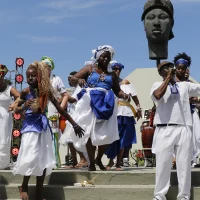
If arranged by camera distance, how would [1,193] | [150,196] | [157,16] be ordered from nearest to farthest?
[150,196] → [1,193] → [157,16]

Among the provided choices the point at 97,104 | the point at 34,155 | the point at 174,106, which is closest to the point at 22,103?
the point at 34,155

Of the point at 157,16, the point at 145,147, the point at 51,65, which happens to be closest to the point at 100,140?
the point at 51,65

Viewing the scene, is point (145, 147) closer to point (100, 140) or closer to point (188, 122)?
point (100, 140)

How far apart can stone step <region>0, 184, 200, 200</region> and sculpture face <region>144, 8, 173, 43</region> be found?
30.0 feet

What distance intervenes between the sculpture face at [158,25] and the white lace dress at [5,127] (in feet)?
26.4

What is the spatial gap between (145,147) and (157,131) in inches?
233

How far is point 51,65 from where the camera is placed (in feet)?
29.8

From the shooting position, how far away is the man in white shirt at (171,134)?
655cm

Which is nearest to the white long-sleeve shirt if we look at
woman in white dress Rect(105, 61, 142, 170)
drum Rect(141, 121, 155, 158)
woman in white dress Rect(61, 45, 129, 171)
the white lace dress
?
woman in white dress Rect(61, 45, 129, 171)

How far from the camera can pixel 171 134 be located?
6578mm

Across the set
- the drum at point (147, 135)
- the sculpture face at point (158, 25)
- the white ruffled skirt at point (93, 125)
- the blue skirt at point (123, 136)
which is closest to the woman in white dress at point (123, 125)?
the blue skirt at point (123, 136)

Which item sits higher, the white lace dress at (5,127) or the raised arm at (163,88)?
the raised arm at (163,88)

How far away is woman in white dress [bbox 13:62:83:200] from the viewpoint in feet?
22.2

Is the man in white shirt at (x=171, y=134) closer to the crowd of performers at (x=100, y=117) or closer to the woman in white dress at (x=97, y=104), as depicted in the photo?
the crowd of performers at (x=100, y=117)
